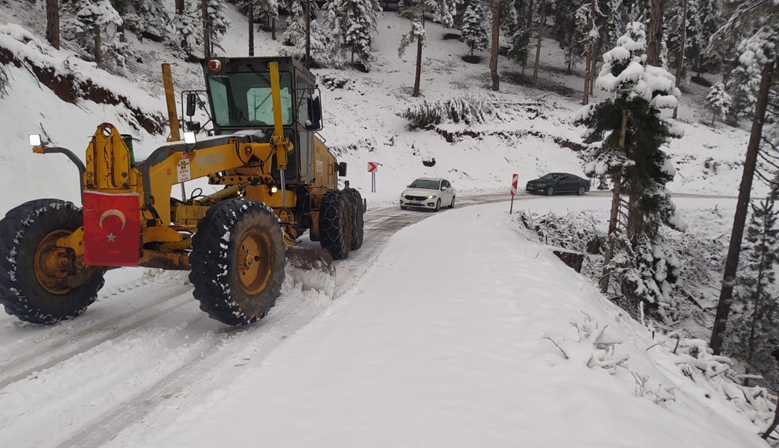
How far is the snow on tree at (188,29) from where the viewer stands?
28438mm

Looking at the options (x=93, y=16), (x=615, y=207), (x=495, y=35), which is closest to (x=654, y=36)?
(x=615, y=207)

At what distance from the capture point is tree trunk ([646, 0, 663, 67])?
39.5ft

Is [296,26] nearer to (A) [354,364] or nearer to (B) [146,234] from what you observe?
(B) [146,234]

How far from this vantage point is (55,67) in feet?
35.0

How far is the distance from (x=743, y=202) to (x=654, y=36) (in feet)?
18.6

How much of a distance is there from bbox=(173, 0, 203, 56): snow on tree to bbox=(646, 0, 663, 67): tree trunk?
89.9ft

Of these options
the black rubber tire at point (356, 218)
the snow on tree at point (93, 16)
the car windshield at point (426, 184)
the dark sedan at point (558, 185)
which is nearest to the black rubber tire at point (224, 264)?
the black rubber tire at point (356, 218)

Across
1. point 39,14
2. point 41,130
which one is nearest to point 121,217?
point 41,130

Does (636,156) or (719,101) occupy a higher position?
(719,101)

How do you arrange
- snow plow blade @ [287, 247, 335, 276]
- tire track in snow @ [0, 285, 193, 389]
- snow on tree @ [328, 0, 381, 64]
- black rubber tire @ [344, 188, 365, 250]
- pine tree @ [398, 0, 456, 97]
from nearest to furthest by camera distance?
tire track in snow @ [0, 285, 193, 389], snow plow blade @ [287, 247, 335, 276], black rubber tire @ [344, 188, 365, 250], pine tree @ [398, 0, 456, 97], snow on tree @ [328, 0, 381, 64]

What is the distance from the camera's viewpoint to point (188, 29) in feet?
93.4

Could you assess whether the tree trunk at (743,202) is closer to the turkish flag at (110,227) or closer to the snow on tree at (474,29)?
the turkish flag at (110,227)

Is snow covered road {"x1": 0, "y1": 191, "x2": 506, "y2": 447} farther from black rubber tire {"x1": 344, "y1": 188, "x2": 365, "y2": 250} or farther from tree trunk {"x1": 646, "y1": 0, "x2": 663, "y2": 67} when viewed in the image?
tree trunk {"x1": 646, "y1": 0, "x2": 663, "y2": 67}

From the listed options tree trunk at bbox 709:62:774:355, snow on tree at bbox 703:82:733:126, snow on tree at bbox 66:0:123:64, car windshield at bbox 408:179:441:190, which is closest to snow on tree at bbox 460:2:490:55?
snow on tree at bbox 703:82:733:126
